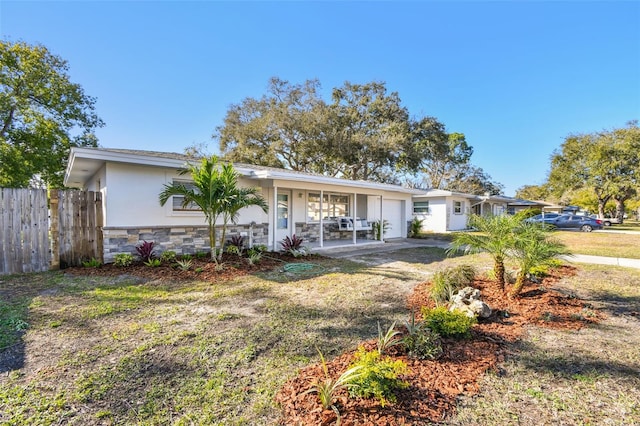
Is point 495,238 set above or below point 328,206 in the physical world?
below

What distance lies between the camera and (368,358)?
2291 mm

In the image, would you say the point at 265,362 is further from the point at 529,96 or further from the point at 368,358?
the point at 529,96

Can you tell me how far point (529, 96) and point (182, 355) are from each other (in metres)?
23.0

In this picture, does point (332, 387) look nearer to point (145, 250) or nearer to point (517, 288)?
point (517, 288)

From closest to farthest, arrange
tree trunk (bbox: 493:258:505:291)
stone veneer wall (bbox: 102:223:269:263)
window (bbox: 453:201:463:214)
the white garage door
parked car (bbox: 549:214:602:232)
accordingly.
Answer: tree trunk (bbox: 493:258:505:291) < stone veneer wall (bbox: 102:223:269:263) < the white garage door < parked car (bbox: 549:214:602:232) < window (bbox: 453:201:463:214)

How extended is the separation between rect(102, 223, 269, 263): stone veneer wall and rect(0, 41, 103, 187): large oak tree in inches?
477

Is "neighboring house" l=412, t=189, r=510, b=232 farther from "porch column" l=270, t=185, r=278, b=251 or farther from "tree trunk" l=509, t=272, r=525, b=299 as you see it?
"tree trunk" l=509, t=272, r=525, b=299

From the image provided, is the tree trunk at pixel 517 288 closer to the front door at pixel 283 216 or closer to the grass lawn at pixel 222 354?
the grass lawn at pixel 222 354

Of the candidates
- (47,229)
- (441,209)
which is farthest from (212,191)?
(441,209)

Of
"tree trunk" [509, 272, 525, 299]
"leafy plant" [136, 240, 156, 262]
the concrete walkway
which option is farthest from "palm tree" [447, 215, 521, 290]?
"leafy plant" [136, 240, 156, 262]

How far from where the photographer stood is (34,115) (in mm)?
15375

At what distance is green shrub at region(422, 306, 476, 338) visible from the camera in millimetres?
3258

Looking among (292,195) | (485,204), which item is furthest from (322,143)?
(485,204)

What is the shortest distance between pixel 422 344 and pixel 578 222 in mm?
24292
